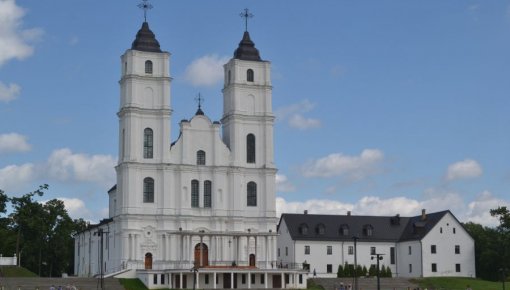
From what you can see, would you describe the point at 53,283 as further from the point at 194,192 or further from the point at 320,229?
the point at 320,229

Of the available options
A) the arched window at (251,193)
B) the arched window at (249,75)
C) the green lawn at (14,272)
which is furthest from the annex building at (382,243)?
the green lawn at (14,272)

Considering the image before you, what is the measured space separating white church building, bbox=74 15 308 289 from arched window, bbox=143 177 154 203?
0.29ft

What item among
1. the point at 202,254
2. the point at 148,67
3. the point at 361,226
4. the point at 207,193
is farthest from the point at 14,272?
the point at 361,226

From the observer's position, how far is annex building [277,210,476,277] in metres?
92.3

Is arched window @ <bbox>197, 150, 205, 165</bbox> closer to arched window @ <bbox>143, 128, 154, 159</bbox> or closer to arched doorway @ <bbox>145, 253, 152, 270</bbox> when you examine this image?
arched window @ <bbox>143, 128, 154, 159</bbox>

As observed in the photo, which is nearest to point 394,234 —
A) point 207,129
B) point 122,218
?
point 207,129

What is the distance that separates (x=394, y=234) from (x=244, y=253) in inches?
759

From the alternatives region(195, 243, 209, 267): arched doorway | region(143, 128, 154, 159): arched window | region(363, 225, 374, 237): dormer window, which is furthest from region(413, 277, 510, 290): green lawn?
region(143, 128, 154, 159): arched window

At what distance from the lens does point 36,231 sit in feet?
327

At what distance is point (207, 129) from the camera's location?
87562 mm

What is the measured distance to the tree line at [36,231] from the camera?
3853 inches

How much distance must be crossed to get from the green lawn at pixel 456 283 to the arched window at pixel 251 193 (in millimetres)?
16317

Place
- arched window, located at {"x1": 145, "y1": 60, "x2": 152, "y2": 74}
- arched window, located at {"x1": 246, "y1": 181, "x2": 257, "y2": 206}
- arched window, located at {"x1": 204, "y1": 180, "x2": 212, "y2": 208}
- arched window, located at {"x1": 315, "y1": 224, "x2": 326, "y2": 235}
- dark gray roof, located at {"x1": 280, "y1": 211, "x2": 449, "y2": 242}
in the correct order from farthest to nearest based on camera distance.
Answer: arched window, located at {"x1": 315, "y1": 224, "x2": 326, "y2": 235}, dark gray roof, located at {"x1": 280, "y1": 211, "x2": 449, "y2": 242}, arched window, located at {"x1": 246, "y1": 181, "x2": 257, "y2": 206}, arched window, located at {"x1": 204, "y1": 180, "x2": 212, "y2": 208}, arched window, located at {"x1": 145, "y1": 60, "x2": 152, "y2": 74}

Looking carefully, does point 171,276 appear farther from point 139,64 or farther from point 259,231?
point 139,64
